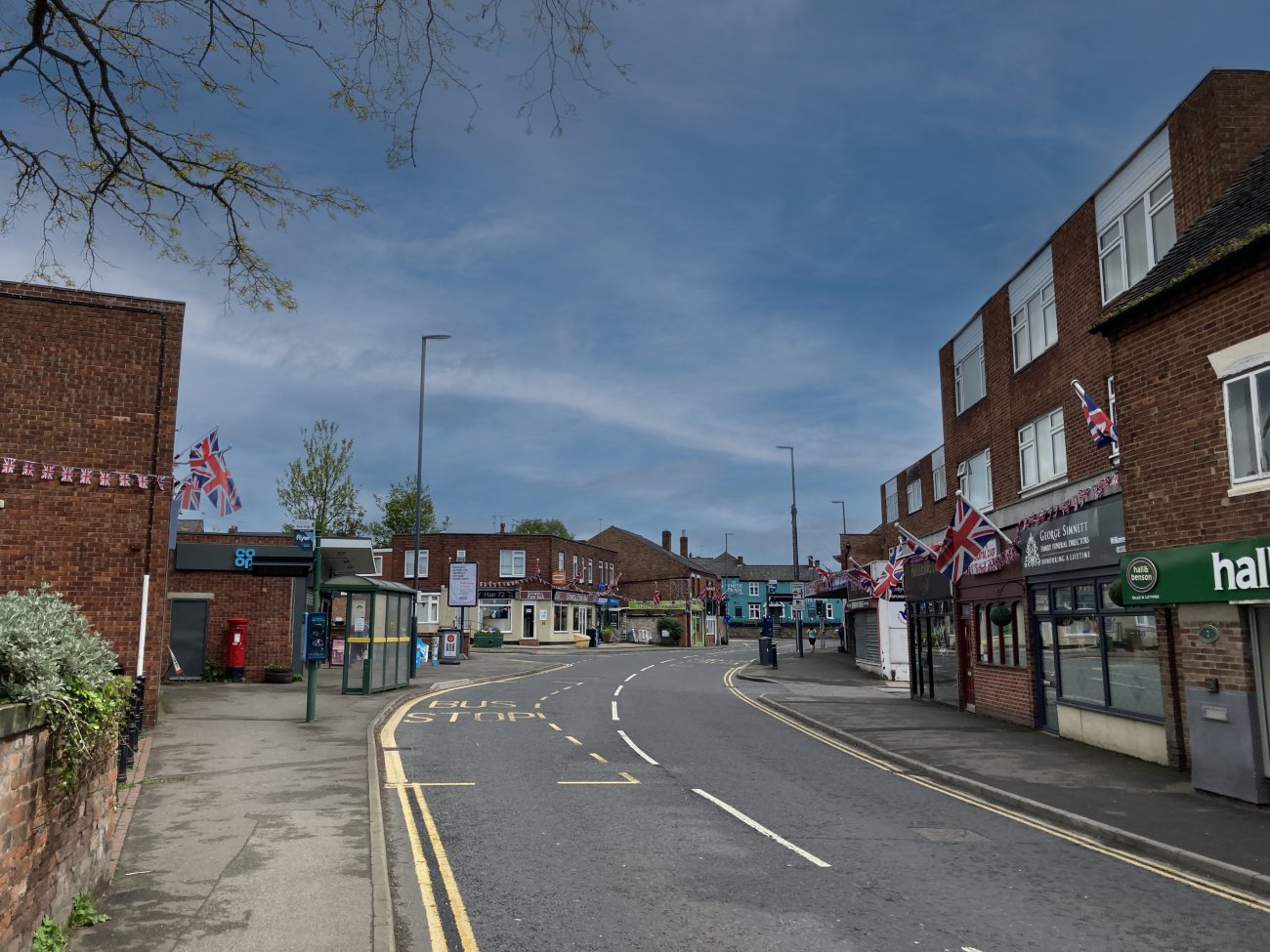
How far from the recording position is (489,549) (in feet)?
222

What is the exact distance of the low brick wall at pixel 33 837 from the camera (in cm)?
530

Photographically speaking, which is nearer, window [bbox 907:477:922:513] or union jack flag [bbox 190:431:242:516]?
union jack flag [bbox 190:431:242:516]

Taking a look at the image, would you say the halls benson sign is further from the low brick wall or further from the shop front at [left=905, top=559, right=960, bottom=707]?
the low brick wall

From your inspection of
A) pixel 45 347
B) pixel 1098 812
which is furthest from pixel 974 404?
pixel 45 347

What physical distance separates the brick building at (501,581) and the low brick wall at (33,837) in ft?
194

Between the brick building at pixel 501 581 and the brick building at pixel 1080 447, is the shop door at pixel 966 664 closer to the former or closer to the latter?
the brick building at pixel 1080 447

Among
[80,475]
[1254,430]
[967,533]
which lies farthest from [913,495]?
[80,475]

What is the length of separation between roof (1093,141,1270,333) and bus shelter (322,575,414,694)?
16.6m

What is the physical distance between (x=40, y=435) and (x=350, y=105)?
12874mm

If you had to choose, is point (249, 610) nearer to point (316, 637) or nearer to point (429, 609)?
point (316, 637)

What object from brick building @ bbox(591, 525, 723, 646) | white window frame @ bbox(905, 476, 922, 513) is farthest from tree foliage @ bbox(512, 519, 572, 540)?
white window frame @ bbox(905, 476, 922, 513)

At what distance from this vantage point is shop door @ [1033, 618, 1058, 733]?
61.0 ft

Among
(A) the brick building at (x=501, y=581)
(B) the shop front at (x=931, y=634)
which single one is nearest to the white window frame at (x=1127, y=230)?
(B) the shop front at (x=931, y=634)

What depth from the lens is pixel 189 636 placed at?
2523 centimetres
